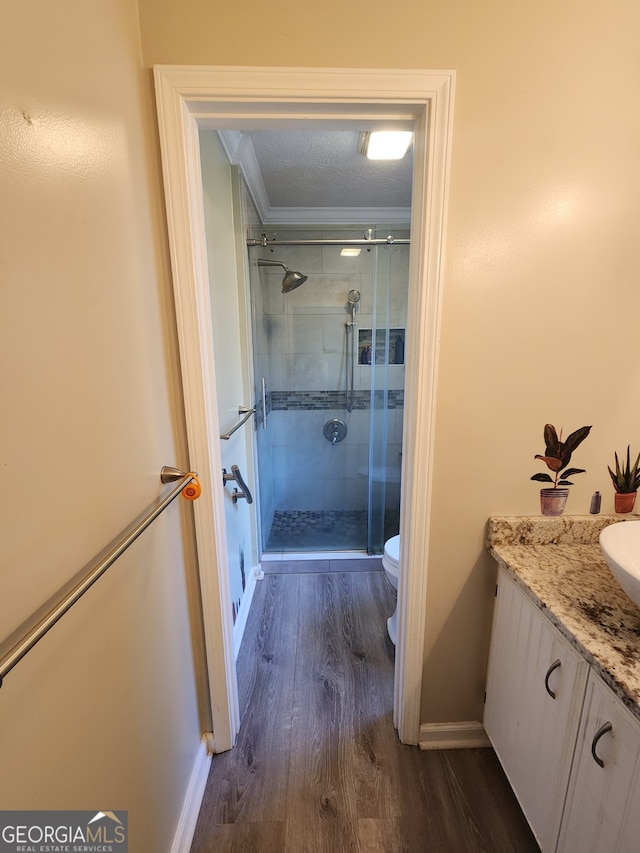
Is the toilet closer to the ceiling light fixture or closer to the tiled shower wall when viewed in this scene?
the tiled shower wall

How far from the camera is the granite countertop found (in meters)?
0.74

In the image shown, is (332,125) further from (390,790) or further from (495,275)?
(390,790)

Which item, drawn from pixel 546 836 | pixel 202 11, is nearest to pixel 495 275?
pixel 202 11

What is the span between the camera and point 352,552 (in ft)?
8.96

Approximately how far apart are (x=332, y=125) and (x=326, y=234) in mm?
1747

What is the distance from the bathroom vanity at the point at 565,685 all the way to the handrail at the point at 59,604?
0.97 metres

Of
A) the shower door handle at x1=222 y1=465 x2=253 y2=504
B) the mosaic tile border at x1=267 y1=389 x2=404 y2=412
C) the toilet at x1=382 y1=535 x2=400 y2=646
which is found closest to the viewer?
the shower door handle at x1=222 y1=465 x2=253 y2=504

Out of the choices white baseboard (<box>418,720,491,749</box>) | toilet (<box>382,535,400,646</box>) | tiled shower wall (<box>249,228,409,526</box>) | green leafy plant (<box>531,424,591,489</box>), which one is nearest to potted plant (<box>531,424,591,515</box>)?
green leafy plant (<box>531,424,591,489</box>)

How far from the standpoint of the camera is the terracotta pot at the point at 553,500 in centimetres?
119

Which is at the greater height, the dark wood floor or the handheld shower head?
the handheld shower head

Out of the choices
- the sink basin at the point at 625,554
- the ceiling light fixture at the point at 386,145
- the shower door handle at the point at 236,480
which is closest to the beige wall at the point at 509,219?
the sink basin at the point at 625,554

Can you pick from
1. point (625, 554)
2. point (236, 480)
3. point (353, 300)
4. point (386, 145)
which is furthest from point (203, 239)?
point (353, 300)

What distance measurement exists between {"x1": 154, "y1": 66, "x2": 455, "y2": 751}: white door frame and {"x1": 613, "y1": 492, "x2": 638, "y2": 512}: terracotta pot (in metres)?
0.64

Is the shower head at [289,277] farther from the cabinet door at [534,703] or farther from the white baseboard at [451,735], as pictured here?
the white baseboard at [451,735]
